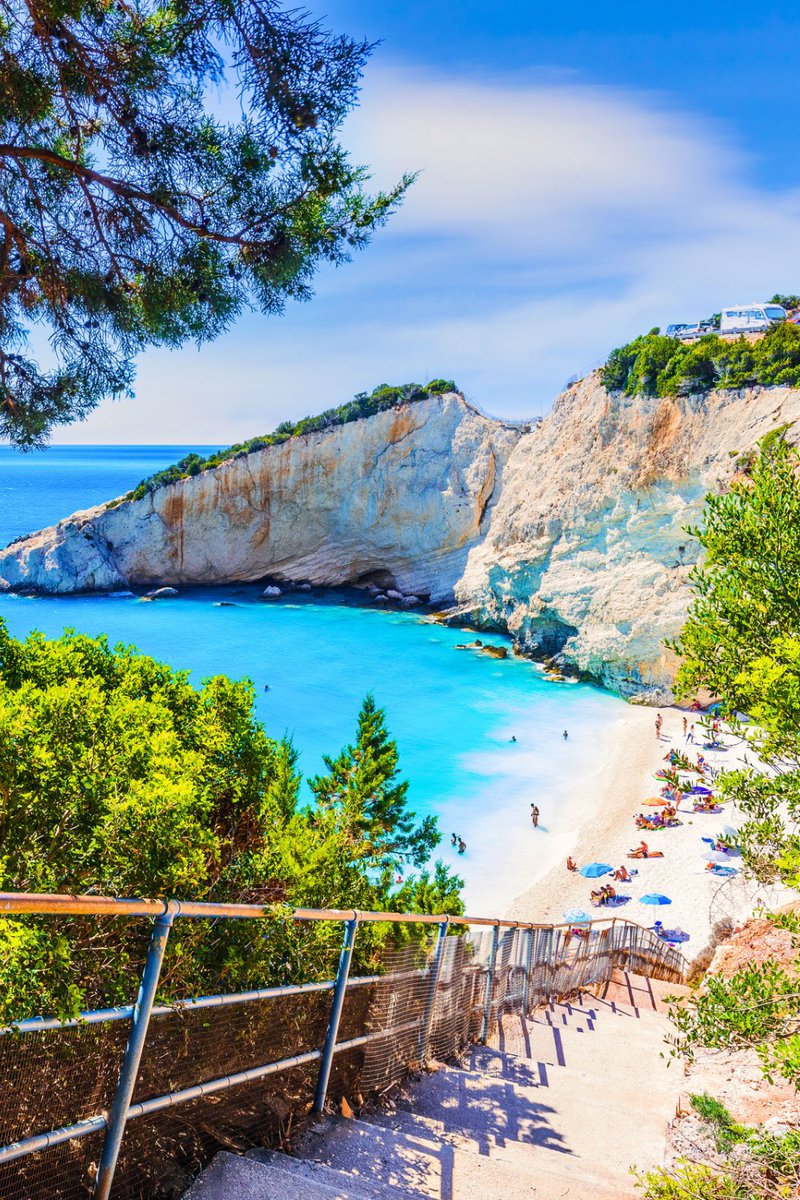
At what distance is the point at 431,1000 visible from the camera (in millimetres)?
5969

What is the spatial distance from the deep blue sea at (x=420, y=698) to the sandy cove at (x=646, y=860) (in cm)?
86

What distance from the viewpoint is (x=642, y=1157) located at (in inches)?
212

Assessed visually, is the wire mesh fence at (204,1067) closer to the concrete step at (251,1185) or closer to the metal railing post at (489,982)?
the concrete step at (251,1185)

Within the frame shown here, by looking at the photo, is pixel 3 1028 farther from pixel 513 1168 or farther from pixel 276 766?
pixel 276 766

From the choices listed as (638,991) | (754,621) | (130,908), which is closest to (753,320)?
(638,991)

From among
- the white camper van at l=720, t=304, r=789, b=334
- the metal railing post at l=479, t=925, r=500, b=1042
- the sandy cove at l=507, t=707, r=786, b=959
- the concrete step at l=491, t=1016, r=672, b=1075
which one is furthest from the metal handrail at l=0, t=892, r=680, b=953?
the white camper van at l=720, t=304, r=789, b=334

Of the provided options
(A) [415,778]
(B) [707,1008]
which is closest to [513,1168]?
(B) [707,1008]

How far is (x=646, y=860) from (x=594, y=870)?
7.35ft

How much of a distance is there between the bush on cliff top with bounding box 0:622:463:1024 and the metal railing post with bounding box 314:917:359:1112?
0.08 metres

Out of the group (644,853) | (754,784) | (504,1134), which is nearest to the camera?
(504,1134)

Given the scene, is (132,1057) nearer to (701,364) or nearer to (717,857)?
(717,857)

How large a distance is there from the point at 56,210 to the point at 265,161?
227 centimetres

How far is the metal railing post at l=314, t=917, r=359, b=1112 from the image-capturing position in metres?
4.10

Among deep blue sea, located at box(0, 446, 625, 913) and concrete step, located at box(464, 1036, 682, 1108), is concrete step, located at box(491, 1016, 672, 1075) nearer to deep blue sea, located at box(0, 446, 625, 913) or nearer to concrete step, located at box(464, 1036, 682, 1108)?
concrete step, located at box(464, 1036, 682, 1108)
